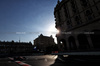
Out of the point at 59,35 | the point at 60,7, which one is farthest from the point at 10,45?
the point at 60,7

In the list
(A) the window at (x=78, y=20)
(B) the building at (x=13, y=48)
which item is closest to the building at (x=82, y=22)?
(A) the window at (x=78, y=20)

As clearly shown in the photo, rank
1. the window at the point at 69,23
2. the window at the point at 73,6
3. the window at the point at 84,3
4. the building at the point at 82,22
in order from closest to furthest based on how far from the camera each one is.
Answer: the building at the point at 82,22 < the window at the point at 84,3 < the window at the point at 73,6 < the window at the point at 69,23

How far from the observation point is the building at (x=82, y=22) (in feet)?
52.4

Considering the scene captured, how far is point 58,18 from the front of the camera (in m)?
28.6

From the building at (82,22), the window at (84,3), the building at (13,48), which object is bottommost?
the building at (13,48)

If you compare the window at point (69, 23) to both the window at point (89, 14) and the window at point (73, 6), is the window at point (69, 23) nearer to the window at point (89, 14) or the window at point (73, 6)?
the window at point (73, 6)

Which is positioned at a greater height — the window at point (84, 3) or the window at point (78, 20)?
the window at point (84, 3)

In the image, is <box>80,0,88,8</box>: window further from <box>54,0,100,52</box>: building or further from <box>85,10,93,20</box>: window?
<box>85,10,93,20</box>: window

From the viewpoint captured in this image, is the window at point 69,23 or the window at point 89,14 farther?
the window at point 69,23

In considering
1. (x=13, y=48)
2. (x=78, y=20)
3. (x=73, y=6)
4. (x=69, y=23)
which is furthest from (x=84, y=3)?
(x=13, y=48)

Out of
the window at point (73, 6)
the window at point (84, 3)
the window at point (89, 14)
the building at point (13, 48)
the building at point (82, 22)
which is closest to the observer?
the building at point (82, 22)

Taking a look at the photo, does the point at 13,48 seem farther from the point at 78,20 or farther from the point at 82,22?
the point at 82,22

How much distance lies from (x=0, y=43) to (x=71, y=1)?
7205 cm

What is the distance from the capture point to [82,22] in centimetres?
1836
